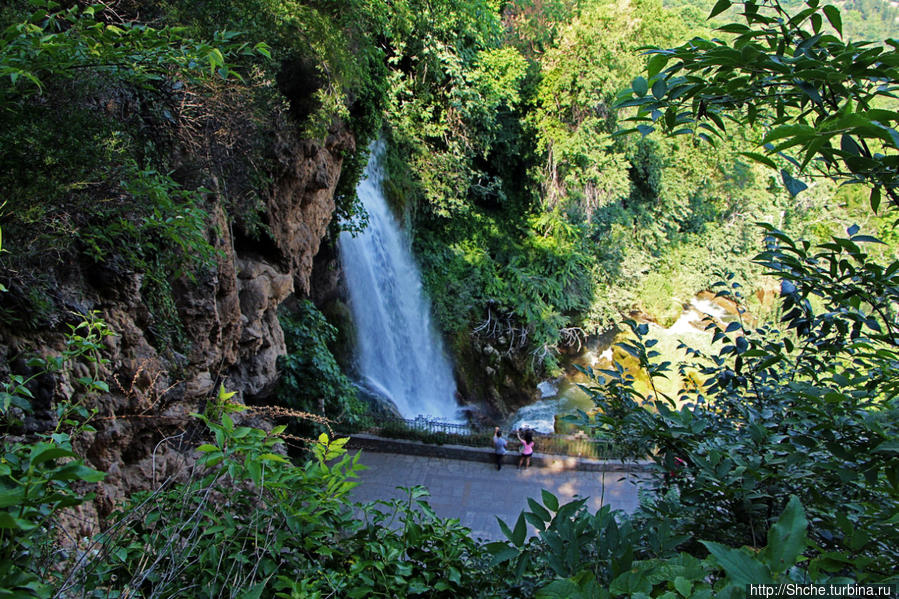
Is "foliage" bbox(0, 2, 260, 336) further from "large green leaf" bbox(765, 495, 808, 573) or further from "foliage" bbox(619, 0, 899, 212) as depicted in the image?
"large green leaf" bbox(765, 495, 808, 573)

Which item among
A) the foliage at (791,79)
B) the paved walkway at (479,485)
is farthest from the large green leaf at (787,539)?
the paved walkway at (479,485)

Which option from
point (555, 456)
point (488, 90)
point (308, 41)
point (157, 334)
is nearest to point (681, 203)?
point (488, 90)

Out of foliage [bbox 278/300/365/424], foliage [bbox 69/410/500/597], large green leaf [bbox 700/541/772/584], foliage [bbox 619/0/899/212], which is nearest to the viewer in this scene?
large green leaf [bbox 700/541/772/584]

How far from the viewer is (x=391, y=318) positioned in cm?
1270

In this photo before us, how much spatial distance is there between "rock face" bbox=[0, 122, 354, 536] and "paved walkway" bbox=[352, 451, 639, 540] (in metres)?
2.66

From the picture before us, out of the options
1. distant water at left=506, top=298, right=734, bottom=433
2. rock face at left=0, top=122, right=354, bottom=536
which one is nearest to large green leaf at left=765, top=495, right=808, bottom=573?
rock face at left=0, top=122, right=354, bottom=536

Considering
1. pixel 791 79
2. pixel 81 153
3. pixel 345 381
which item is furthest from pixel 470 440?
pixel 791 79

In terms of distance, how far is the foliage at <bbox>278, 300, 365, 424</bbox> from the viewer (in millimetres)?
7773

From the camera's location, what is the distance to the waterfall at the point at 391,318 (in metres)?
11.8

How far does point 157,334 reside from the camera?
174 inches

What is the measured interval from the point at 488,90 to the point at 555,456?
28.0 ft

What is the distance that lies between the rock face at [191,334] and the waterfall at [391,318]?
2.85m

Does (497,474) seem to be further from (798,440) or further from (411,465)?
(798,440)

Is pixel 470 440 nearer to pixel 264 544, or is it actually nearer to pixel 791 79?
pixel 264 544
